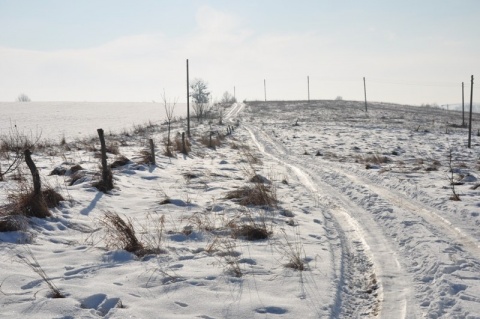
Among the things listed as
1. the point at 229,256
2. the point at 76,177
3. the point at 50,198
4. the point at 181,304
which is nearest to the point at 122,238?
the point at 229,256

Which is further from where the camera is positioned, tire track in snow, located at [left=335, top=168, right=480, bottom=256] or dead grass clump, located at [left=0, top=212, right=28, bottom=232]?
tire track in snow, located at [left=335, top=168, right=480, bottom=256]

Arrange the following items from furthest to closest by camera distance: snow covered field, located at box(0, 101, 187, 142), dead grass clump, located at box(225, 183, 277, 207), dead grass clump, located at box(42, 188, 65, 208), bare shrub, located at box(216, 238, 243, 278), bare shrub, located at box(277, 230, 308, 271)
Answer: snow covered field, located at box(0, 101, 187, 142), dead grass clump, located at box(225, 183, 277, 207), dead grass clump, located at box(42, 188, 65, 208), bare shrub, located at box(277, 230, 308, 271), bare shrub, located at box(216, 238, 243, 278)

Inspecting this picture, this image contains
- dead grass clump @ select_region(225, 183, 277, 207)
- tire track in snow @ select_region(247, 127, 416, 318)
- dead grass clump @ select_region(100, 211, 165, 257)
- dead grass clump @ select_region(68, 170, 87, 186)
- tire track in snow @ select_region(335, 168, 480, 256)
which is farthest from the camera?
dead grass clump @ select_region(68, 170, 87, 186)

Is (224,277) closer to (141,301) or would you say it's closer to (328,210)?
(141,301)

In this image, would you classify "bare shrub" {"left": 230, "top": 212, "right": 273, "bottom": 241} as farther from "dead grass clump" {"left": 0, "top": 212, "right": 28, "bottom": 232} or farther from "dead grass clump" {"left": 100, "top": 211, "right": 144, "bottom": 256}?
"dead grass clump" {"left": 0, "top": 212, "right": 28, "bottom": 232}

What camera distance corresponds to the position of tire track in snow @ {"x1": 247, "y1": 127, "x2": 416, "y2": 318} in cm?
444

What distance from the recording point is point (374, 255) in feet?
19.4

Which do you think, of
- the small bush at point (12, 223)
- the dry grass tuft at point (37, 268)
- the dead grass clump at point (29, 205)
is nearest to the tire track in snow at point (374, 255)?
the dry grass tuft at point (37, 268)

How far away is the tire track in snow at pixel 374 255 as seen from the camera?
14.6 feet

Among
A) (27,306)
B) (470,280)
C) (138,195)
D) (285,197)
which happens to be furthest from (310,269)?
(138,195)

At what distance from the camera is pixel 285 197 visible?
9.48 meters

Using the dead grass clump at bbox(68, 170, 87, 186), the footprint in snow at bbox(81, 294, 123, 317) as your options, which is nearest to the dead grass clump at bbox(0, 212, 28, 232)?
the footprint in snow at bbox(81, 294, 123, 317)

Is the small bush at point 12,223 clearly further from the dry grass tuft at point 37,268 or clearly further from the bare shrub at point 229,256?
the bare shrub at point 229,256

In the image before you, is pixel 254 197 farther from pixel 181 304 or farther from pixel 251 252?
pixel 181 304
